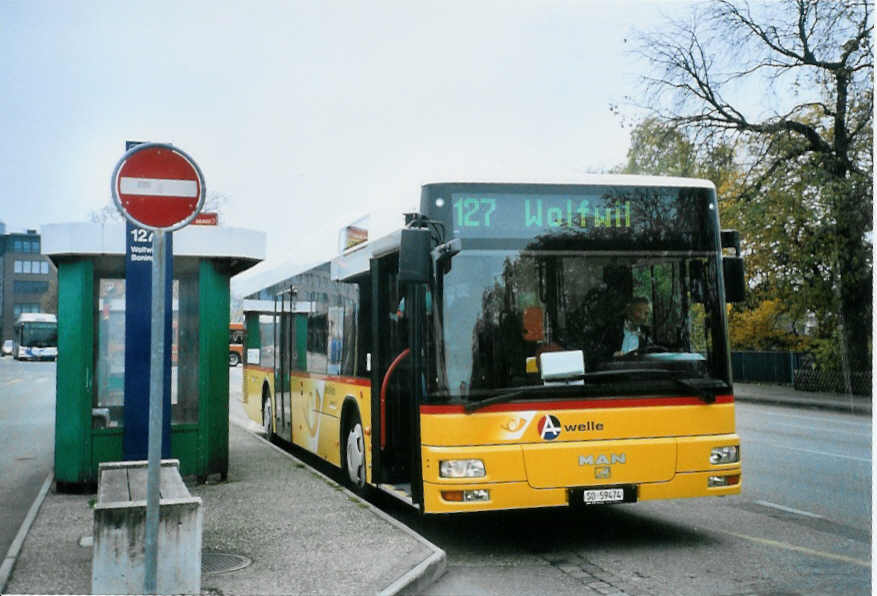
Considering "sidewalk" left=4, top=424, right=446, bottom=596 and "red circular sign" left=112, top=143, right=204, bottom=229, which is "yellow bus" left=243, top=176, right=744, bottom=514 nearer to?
"sidewalk" left=4, top=424, right=446, bottom=596

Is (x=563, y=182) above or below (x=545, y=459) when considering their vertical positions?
above

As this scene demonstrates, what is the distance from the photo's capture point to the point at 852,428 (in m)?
18.3

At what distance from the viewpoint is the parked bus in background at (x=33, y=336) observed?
2373 inches

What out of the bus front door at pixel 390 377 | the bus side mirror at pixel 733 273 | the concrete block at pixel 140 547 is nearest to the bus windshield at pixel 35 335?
the bus front door at pixel 390 377

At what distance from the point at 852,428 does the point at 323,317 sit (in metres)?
12.1

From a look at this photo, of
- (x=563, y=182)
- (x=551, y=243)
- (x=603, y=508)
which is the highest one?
(x=563, y=182)

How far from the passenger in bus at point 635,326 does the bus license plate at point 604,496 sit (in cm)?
103

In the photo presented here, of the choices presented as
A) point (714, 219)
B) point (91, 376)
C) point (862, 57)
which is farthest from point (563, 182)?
point (862, 57)

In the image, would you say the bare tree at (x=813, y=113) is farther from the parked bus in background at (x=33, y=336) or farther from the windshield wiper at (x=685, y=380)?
the parked bus in background at (x=33, y=336)

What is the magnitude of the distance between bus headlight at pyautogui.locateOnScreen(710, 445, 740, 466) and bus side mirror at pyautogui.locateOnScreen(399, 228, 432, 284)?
8.67 ft

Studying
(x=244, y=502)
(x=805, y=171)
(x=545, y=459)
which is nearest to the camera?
(x=545, y=459)

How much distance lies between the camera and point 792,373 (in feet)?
100.0

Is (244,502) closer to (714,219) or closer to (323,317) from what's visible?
(323,317)

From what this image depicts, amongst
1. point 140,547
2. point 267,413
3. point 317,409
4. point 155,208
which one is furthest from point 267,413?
point 155,208
